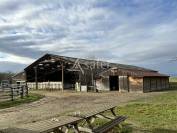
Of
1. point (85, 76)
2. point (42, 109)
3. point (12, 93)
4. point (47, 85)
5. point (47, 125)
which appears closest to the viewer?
point (47, 125)

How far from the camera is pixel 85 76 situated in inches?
1940

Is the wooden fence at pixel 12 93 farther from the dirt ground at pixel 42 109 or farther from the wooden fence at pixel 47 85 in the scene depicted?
the wooden fence at pixel 47 85

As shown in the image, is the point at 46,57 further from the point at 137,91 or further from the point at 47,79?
the point at 137,91

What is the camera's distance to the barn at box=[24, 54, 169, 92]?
46125mm

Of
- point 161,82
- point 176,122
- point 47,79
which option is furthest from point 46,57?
point 176,122

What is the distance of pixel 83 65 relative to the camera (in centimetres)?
4950

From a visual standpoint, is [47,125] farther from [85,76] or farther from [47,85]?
[47,85]

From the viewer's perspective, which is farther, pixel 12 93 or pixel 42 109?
pixel 12 93

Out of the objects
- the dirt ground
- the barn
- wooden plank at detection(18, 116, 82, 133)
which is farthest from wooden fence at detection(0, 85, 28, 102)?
wooden plank at detection(18, 116, 82, 133)

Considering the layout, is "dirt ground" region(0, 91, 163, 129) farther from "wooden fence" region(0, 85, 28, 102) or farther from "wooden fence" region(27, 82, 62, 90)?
"wooden fence" region(27, 82, 62, 90)

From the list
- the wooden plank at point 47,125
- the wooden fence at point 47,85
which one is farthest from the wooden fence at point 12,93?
the wooden plank at point 47,125

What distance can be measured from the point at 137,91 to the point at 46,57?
1487 cm

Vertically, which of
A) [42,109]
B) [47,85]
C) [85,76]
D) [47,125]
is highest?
[85,76]

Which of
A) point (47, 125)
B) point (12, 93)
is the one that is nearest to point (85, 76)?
point (12, 93)
